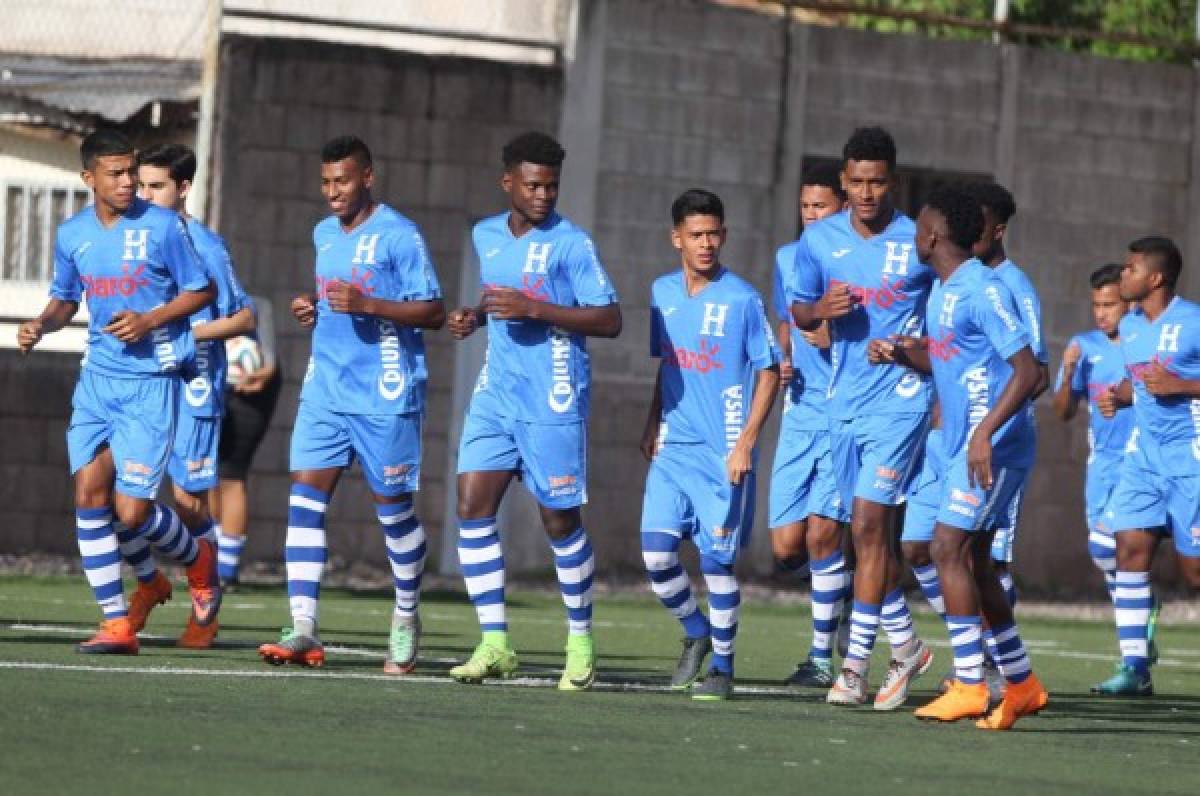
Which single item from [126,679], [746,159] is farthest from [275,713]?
[746,159]

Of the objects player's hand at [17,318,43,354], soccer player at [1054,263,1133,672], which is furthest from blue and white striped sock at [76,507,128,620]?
soccer player at [1054,263,1133,672]

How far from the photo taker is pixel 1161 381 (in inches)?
547

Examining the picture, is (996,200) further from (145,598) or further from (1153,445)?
(145,598)

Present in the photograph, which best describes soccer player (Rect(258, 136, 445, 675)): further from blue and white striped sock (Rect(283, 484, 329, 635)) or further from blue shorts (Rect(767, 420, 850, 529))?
blue shorts (Rect(767, 420, 850, 529))

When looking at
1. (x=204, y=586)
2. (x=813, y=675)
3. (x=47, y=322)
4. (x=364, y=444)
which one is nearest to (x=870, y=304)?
(x=813, y=675)

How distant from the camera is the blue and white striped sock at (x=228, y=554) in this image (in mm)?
17719

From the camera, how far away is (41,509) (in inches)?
798

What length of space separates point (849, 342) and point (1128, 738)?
2.19 meters

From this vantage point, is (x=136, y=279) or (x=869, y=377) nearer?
(x=869, y=377)

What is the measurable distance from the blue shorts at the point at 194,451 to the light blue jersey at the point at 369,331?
1618 millimetres

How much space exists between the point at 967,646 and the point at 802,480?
8.12ft

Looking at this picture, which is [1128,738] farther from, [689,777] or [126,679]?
[126,679]

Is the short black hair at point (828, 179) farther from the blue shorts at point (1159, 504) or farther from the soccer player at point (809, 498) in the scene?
the blue shorts at point (1159, 504)

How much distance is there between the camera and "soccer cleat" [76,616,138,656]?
1174cm
